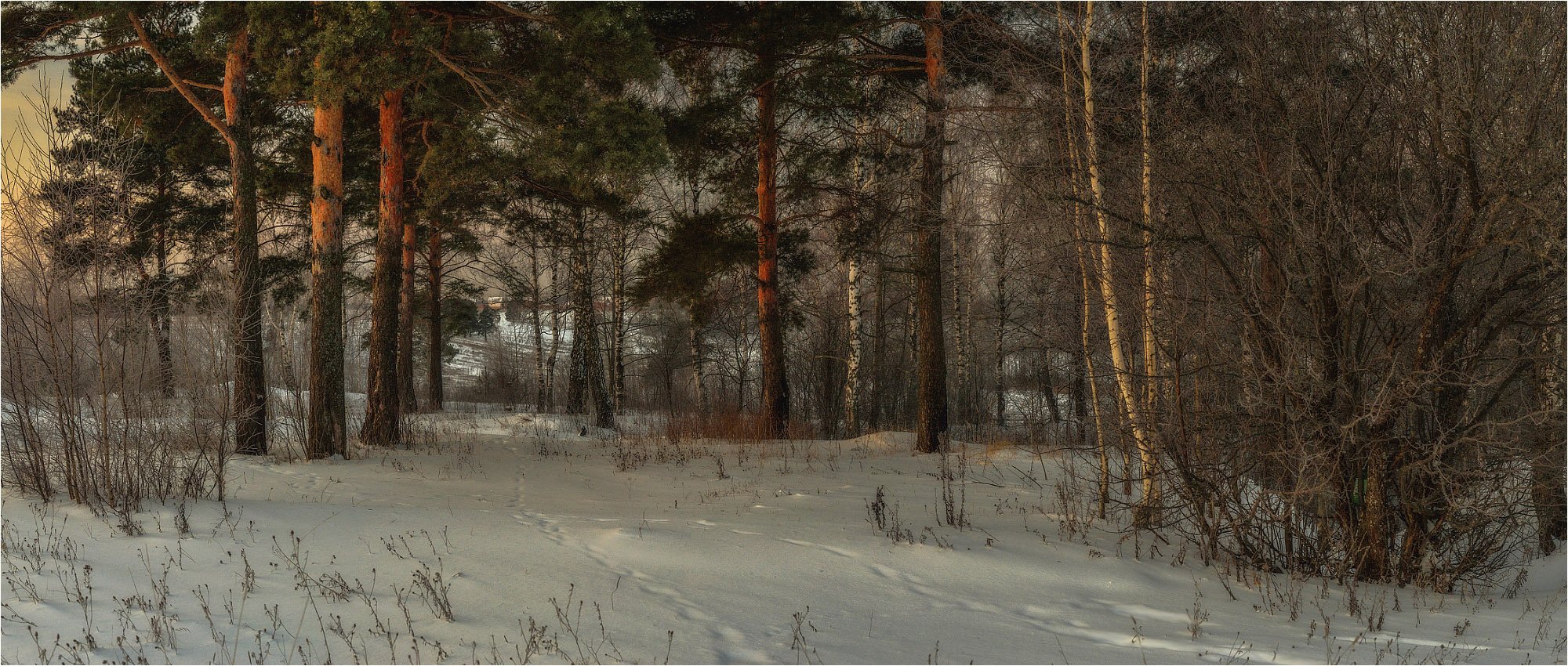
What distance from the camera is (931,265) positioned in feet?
41.9

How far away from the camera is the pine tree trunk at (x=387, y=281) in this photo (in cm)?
1264

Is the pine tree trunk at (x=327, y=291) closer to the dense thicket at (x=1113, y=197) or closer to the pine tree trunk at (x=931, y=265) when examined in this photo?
the dense thicket at (x=1113, y=197)

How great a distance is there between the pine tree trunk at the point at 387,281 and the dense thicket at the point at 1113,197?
1.7 inches

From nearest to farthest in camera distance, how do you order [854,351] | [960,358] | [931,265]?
[931,265]
[854,351]
[960,358]

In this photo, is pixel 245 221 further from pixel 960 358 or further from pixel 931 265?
pixel 960 358

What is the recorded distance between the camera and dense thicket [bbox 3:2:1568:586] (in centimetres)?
579

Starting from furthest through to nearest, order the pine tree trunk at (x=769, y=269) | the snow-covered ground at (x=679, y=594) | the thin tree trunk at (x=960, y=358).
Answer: the thin tree trunk at (x=960, y=358) < the pine tree trunk at (x=769, y=269) < the snow-covered ground at (x=679, y=594)

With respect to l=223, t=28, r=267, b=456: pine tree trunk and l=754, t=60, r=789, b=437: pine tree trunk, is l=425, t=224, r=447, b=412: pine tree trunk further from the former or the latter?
l=223, t=28, r=267, b=456: pine tree trunk

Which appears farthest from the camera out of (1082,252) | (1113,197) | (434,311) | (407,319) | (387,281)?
(434,311)

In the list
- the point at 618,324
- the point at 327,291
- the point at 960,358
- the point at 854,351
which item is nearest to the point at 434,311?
the point at 618,324

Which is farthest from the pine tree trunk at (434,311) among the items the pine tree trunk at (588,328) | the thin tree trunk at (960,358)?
the thin tree trunk at (960,358)

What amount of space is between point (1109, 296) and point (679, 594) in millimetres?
3852

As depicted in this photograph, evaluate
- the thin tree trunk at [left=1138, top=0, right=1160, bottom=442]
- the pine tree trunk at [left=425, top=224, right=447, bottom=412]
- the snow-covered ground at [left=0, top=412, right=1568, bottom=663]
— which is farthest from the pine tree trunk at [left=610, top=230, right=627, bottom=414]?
the thin tree trunk at [left=1138, top=0, right=1160, bottom=442]

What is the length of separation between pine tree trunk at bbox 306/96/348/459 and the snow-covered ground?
2925 mm
